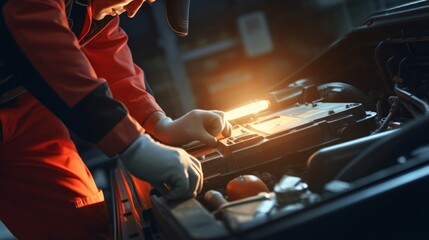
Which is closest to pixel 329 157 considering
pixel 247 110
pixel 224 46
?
pixel 247 110

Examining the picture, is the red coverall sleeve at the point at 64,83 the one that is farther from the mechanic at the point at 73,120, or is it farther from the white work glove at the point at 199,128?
the white work glove at the point at 199,128

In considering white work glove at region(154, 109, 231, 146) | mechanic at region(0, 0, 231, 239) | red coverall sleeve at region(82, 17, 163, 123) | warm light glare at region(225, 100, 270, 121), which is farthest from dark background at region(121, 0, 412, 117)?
white work glove at region(154, 109, 231, 146)

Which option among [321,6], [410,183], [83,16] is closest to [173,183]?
[410,183]

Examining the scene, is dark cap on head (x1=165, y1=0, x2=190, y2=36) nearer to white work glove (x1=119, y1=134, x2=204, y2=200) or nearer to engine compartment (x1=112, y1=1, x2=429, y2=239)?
engine compartment (x1=112, y1=1, x2=429, y2=239)

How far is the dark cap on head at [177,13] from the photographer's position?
170 cm

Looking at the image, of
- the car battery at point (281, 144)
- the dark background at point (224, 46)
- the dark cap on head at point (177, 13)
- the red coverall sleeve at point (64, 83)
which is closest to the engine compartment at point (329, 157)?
the car battery at point (281, 144)

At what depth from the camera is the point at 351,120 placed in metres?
1.45

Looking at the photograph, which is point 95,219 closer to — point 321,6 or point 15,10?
point 15,10

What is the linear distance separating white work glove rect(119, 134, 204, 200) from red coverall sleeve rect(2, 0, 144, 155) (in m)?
0.04

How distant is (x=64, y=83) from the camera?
1.21 metres

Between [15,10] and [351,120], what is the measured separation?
41.4 inches

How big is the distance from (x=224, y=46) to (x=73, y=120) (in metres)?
5.88

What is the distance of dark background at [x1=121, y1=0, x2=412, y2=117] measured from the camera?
6.54 meters

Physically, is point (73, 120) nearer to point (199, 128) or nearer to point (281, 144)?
point (199, 128)
